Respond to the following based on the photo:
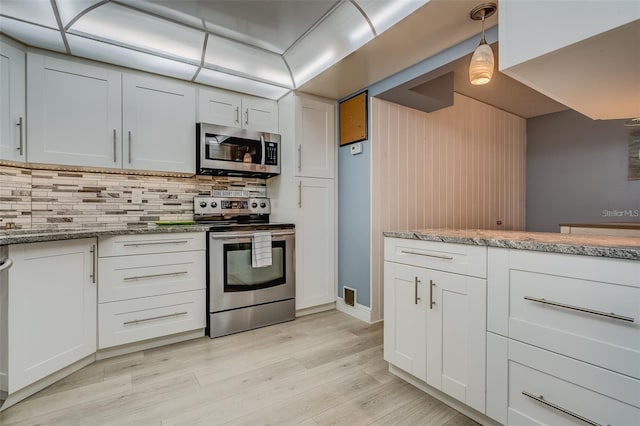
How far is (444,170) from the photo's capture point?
3371 mm

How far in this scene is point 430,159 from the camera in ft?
10.5

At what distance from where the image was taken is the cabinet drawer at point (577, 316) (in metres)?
0.98

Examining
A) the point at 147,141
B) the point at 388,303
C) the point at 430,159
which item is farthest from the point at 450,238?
the point at 147,141

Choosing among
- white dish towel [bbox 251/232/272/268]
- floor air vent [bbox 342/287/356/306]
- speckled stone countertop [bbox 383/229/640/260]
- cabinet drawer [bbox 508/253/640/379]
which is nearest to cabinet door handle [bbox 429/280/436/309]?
speckled stone countertop [bbox 383/229/640/260]

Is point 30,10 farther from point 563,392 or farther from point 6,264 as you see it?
point 563,392

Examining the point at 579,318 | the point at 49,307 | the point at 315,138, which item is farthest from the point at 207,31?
the point at 579,318

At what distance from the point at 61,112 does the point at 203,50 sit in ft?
3.72

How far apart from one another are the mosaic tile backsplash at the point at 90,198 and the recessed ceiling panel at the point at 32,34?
90cm

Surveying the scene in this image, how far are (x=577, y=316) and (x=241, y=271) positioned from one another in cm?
222

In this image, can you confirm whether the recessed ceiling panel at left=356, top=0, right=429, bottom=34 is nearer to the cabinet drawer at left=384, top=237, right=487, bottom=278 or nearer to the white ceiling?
the white ceiling

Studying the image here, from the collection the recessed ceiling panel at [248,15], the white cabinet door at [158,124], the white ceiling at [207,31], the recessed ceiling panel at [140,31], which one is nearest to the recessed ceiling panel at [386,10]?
the white ceiling at [207,31]

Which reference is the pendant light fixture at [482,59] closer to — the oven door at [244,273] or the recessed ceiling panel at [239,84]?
the recessed ceiling panel at [239,84]

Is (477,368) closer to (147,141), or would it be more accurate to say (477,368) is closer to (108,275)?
(108,275)

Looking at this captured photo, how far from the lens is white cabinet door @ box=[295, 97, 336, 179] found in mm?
2936
